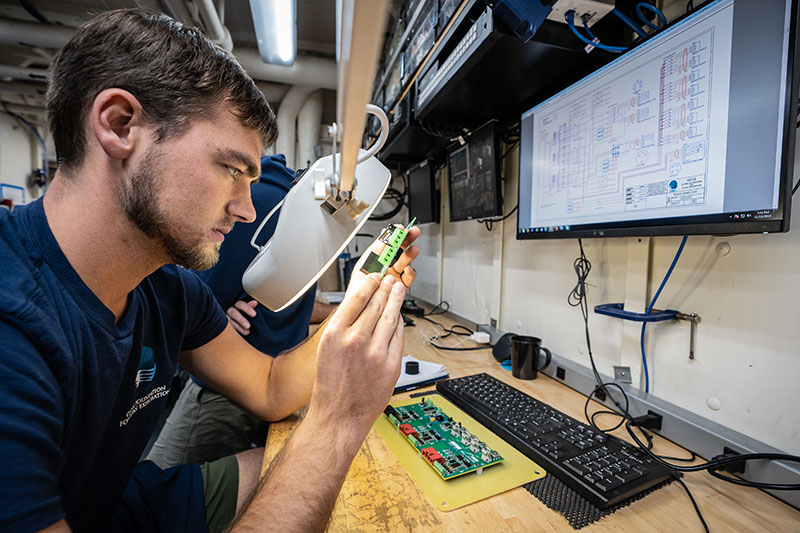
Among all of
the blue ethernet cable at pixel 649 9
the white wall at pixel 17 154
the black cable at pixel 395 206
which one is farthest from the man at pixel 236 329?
the white wall at pixel 17 154

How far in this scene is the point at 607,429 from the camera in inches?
29.4

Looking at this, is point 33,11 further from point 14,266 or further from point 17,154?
point 14,266

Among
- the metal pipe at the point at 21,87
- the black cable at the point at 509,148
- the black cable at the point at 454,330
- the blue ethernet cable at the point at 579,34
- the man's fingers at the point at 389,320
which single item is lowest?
the black cable at the point at 454,330

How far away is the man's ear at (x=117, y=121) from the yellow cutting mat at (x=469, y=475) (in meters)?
0.67

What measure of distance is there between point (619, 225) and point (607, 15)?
52cm

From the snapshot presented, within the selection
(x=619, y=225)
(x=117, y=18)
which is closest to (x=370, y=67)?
(x=117, y=18)

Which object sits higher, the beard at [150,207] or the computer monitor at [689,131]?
the computer monitor at [689,131]

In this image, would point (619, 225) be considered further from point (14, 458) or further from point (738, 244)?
point (14, 458)

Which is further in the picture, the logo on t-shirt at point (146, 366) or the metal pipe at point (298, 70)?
the metal pipe at point (298, 70)

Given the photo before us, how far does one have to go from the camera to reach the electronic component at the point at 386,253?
21.8 inches

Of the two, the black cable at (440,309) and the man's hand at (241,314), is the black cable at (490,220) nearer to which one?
the black cable at (440,309)

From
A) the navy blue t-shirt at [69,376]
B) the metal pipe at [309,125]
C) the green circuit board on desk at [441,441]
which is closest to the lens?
the navy blue t-shirt at [69,376]

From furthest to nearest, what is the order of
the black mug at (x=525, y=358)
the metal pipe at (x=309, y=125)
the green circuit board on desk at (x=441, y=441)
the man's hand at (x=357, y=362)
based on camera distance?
the metal pipe at (x=309, y=125) < the black mug at (x=525, y=358) < the green circuit board on desk at (x=441, y=441) < the man's hand at (x=357, y=362)

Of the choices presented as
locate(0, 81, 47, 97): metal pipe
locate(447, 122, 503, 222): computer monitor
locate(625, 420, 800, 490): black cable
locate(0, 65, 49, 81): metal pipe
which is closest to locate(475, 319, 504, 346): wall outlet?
locate(447, 122, 503, 222): computer monitor
